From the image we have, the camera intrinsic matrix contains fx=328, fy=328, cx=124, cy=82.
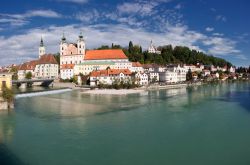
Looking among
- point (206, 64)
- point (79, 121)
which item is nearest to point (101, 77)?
point (79, 121)

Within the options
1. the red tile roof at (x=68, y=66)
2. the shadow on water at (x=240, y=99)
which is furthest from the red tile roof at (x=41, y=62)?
the shadow on water at (x=240, y=99)

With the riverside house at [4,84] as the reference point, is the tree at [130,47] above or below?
above

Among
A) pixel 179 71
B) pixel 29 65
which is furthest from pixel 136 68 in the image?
pixel 29 65

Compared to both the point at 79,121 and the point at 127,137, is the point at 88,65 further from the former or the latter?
the point at 127,137

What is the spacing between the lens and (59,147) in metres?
12.3

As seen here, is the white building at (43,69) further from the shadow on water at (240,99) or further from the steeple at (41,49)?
the shadow on water at (240,99)

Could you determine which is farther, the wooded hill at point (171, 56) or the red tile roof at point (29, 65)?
the wooded hill at point (171, 56)

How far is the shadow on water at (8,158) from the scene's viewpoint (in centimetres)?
1051

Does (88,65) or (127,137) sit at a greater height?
(88,65)

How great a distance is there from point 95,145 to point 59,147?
1.35m

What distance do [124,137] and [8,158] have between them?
4.85 m

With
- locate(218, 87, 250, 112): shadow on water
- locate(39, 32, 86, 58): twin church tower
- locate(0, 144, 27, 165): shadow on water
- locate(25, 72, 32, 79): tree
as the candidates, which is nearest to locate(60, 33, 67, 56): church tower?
locate(39, 32, 86, 58): twin church tower

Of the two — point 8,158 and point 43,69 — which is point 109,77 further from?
point 8,158

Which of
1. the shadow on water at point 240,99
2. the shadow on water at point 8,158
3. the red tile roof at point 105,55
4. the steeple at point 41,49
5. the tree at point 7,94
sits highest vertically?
the steeple at point 41,49
